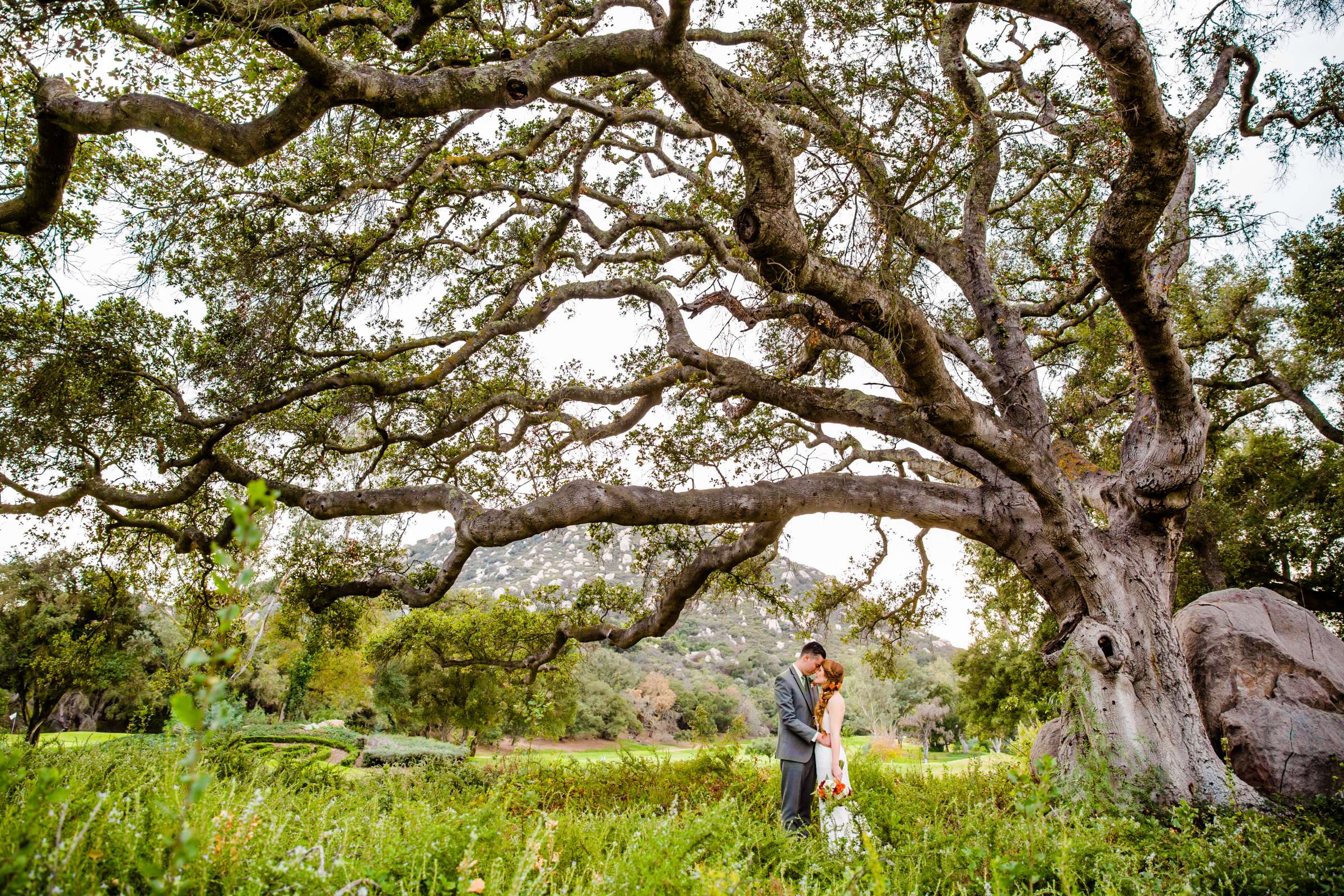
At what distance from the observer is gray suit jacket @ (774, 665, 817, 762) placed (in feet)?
18.4

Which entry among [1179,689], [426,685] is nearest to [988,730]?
[1179,689]

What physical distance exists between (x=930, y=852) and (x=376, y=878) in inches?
119

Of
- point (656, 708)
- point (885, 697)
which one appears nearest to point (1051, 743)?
point (656, 708)

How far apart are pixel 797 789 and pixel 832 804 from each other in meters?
0.71

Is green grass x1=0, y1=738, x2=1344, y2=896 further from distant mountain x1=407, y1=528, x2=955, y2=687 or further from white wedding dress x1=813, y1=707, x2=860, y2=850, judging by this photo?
distant mountain x1=407, y1=528, x2=955, y2=687

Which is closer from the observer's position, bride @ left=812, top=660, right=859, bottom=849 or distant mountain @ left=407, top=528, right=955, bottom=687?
bride @ left=812, top=660, right=859, bottom=849

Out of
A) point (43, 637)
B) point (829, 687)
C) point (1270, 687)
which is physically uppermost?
point (1270, 687)

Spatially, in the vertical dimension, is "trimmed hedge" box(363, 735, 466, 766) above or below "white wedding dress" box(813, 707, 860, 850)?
below

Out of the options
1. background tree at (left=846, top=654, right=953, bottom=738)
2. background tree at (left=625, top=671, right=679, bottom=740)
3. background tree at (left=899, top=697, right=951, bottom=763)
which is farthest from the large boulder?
background tree at (left=625, top=671, right=679, bottom=740)

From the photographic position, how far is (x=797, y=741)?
5664 mm

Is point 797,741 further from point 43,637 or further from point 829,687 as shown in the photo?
point 43,637

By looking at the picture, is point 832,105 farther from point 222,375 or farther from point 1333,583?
point 1333,583

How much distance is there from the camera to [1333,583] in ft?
43.1

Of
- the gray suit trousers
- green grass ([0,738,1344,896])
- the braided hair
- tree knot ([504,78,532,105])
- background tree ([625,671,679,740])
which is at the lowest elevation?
background tree ([625,671,679,740])
